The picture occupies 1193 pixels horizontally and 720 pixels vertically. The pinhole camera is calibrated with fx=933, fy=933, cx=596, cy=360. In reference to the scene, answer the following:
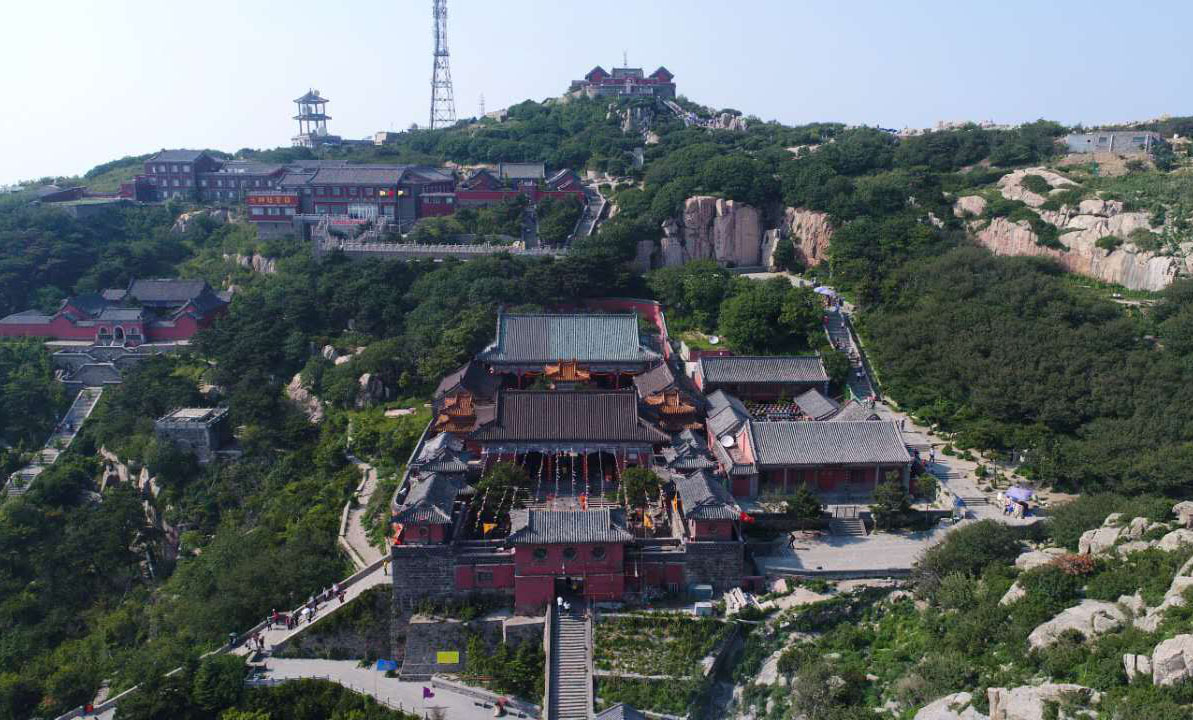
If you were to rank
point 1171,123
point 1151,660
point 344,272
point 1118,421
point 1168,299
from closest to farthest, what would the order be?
point 1151,660 < point 1118,421 < point 1168,299 < point 344,272 < point 1171,123

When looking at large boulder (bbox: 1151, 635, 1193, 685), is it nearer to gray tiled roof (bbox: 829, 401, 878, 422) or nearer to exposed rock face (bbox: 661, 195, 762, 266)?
gray tiled roof (bbox: 829, 401, 878, 422)

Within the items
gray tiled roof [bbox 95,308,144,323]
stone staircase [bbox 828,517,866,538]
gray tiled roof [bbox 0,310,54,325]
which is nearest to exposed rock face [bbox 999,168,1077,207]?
stone staircase [bbox 828,517,866,538]

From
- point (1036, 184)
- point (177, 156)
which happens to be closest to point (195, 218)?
point (177, 156)

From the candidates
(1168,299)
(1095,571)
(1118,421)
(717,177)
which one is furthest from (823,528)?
(717,177)

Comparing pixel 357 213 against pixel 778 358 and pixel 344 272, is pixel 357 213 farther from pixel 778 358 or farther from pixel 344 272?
pixel 778 358

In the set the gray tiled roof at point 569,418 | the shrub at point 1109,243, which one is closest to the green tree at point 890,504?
the gray tiled roof at point 569,418

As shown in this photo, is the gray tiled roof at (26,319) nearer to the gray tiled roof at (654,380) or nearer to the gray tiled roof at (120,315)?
the gray tiled roof at (120,315)
